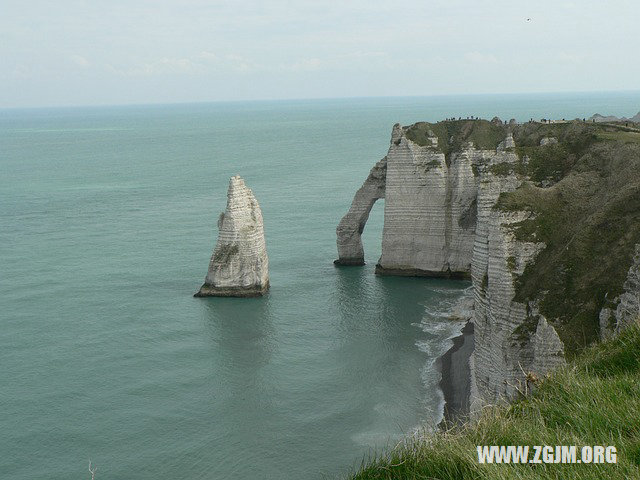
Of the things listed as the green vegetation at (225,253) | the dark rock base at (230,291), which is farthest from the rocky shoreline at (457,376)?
the green vegetation at (225,253)

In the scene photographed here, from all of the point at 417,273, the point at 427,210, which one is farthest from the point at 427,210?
the point at 417,273

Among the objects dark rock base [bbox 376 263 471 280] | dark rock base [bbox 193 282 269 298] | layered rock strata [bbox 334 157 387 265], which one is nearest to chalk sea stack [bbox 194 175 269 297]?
dark rock base [bbox 193 282 269 298]

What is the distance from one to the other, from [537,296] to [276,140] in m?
158

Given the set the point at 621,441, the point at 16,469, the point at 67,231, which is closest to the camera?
the point at 621,441

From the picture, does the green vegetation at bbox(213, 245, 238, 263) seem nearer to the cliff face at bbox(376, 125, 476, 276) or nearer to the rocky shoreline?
the cliff face at bbox(376, 125, 476, 276)

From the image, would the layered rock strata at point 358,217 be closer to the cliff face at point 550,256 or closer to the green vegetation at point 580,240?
the cliff face at point 550,256

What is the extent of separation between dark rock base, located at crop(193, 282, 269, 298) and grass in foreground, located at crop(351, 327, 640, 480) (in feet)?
128

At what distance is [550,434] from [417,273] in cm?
4652

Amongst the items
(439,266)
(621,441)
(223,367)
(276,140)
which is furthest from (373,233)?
(276,140)

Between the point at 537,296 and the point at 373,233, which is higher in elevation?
the point at 537,296

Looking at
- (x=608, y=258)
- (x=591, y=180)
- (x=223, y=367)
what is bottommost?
(x=223, y=367)

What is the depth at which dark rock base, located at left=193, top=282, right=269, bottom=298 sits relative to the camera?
4738 centimetres

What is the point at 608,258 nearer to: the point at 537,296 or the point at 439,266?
the point at 537,296

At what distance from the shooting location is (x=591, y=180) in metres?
31.6
